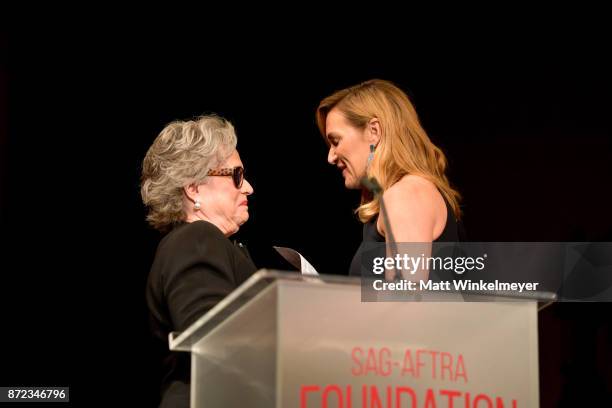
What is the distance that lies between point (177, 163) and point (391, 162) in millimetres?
585

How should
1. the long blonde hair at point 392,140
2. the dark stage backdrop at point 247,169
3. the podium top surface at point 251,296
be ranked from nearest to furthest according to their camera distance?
the podium top surface at point 251,296
the long blonde hair at point 392,140
the dark stage backdrop at point 247,169

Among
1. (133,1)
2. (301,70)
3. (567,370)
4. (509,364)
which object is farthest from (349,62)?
(509,364)

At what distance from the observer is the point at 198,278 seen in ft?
6.25

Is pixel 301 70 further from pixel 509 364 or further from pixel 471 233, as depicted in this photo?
pixel 509 364

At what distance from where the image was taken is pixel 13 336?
2.99m

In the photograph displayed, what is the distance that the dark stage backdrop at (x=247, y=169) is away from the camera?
120 inches

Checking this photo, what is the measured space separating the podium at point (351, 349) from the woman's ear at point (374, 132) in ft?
3.11

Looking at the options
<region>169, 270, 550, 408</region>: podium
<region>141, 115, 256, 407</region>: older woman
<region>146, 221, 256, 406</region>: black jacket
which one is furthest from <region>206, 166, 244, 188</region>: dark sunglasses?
<region>169, 270, 550, 408</region>: podium

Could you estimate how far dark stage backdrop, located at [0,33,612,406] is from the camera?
3.04 meters

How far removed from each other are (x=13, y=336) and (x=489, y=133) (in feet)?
6.60

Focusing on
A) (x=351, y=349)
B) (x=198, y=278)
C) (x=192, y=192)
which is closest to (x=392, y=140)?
(x=192, y=192)

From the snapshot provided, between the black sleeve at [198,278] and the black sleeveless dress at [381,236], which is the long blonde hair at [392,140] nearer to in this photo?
the black sleeveless dress at [381,236]

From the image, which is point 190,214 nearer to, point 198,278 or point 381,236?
point 198,278

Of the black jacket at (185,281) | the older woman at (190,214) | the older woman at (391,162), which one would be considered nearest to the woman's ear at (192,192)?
the older woman at (190,214)
